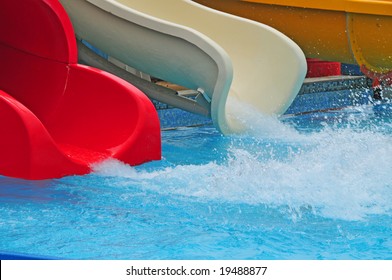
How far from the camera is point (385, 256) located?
3535 millimetres

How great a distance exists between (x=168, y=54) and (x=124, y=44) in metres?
0.35

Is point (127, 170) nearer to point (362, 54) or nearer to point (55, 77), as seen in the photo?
point (55, 77)

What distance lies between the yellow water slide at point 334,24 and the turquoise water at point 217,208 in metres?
1.33

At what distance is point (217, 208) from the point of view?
4223mm

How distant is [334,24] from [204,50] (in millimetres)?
1383

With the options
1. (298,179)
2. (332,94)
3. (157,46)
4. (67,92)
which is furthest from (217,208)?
(332,94)

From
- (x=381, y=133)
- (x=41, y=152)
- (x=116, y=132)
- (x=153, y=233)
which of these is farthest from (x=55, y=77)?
(x=381, y=133)

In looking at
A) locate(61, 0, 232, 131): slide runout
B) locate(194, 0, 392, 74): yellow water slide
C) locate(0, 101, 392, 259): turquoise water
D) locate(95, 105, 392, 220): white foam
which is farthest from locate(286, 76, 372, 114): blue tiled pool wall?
locate(95, 105, 392, 220): white foam

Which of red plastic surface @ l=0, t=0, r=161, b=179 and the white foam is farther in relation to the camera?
red plastic surface @ l=0, t=0, r=161, b=179

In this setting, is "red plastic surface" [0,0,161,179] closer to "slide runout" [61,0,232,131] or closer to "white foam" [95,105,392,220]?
"white foam" [95,105,392,220]

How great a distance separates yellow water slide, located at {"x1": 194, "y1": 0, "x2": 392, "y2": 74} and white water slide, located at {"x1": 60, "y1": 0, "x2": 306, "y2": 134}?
1.27 feet

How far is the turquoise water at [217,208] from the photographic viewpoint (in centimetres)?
362

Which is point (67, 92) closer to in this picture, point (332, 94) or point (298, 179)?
point (298, 179)

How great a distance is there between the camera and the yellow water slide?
266 inches
